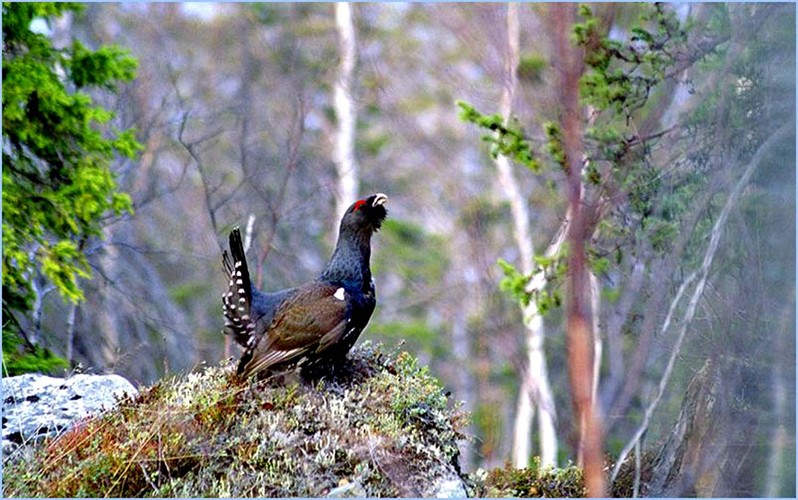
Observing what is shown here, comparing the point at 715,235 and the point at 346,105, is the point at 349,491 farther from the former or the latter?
the point at 346,105

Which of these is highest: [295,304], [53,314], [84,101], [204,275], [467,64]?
[467,64]

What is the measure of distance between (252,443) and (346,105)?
38.2 feet

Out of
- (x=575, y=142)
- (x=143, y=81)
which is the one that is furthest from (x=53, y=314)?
(x=575, y=142)

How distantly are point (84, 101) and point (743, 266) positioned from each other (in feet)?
17.2

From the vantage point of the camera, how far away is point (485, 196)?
16.1 m

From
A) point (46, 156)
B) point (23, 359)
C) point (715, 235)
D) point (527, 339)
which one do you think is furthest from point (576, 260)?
point (527, 339)

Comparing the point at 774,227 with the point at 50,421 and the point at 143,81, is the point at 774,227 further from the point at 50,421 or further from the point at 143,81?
the point at 143,81

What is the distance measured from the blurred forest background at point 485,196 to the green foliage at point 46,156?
0.10 meters

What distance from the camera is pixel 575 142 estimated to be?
112 inches

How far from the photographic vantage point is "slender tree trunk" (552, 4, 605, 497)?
2.75 meters

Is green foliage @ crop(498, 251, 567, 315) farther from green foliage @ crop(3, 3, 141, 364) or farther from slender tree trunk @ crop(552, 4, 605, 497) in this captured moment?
slender tree trunk @ crop(552, 4, 605, 497)

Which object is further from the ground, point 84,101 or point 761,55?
point 84,101

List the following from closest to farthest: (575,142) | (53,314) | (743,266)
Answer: (575,142) < (743,266) < (53,314)

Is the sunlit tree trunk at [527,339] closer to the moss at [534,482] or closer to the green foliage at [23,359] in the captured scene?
the moss at [534,482]
